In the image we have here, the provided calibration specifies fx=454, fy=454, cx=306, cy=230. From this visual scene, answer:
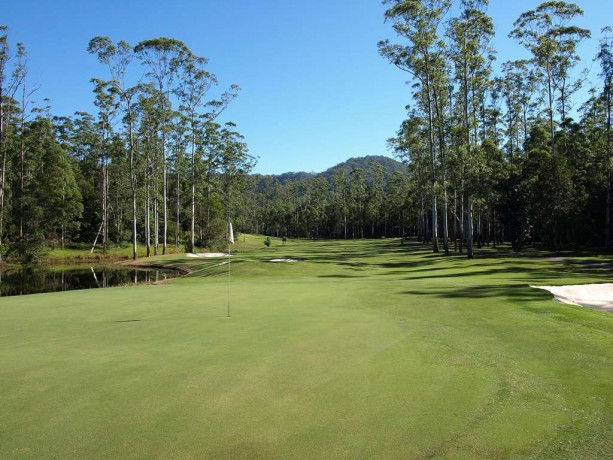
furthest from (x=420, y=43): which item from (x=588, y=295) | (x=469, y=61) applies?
(x=588, y=295)

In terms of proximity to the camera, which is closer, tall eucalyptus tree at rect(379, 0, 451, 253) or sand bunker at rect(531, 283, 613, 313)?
sand bunker at rect(531, 283, 613, 313)

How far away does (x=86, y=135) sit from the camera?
70.8 metres

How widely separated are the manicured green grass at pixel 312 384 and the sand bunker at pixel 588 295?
249cm

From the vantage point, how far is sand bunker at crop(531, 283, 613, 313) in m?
13.8

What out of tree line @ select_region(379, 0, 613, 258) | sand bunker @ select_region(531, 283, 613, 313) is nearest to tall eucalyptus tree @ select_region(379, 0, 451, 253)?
tree line @ select_region(379, 0, 613, 258)

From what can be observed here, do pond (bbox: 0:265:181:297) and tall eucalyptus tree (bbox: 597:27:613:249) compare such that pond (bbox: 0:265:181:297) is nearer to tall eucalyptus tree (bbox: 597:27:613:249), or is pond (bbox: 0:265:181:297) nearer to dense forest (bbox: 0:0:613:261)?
dense forest (bbox: 0:0:613:261)

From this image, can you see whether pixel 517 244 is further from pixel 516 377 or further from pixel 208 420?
pixel 208 420

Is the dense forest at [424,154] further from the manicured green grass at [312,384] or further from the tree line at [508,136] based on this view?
the manicured green grass at [312,384]

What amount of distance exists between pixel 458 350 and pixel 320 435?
Result: 13.2ft

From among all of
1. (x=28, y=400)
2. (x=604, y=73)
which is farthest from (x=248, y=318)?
(x=604, y=73)

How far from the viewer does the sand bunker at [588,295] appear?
13809 millimetres

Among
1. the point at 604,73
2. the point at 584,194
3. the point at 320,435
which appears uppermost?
the point at 604,73

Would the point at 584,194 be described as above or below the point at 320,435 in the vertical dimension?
above

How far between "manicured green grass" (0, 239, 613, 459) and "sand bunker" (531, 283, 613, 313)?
8.17 feet
